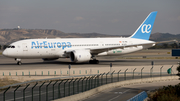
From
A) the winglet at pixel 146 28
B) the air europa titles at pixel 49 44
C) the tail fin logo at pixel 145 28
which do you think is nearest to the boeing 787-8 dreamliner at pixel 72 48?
the air europa titles at pixel 49 44

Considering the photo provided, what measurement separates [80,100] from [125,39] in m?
35.9

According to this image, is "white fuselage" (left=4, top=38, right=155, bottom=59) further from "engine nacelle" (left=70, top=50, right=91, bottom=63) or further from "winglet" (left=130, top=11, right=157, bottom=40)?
"engine nacelle" (left=70, top=50, right=91, bottom=63)

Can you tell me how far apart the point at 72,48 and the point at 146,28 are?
17.9 metres

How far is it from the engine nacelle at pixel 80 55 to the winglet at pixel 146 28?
14.3 m

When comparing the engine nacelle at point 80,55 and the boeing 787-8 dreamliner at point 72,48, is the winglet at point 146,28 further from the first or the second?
the engine nacelle at point 80,55

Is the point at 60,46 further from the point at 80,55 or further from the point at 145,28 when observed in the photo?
the point at 145,28

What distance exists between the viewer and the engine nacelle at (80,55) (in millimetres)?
49141

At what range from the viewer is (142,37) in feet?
200

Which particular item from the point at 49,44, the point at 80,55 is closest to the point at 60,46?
the point at 49,44

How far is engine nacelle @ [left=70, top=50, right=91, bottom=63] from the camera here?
49.1m

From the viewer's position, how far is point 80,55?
4944cm

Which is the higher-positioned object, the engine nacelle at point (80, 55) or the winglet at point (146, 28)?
the winglet at point (146, 28)

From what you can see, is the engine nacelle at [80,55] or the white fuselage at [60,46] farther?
the engine nacelle at [80,55]

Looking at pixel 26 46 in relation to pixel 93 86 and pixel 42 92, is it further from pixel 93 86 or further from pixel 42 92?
pixel 42 92
